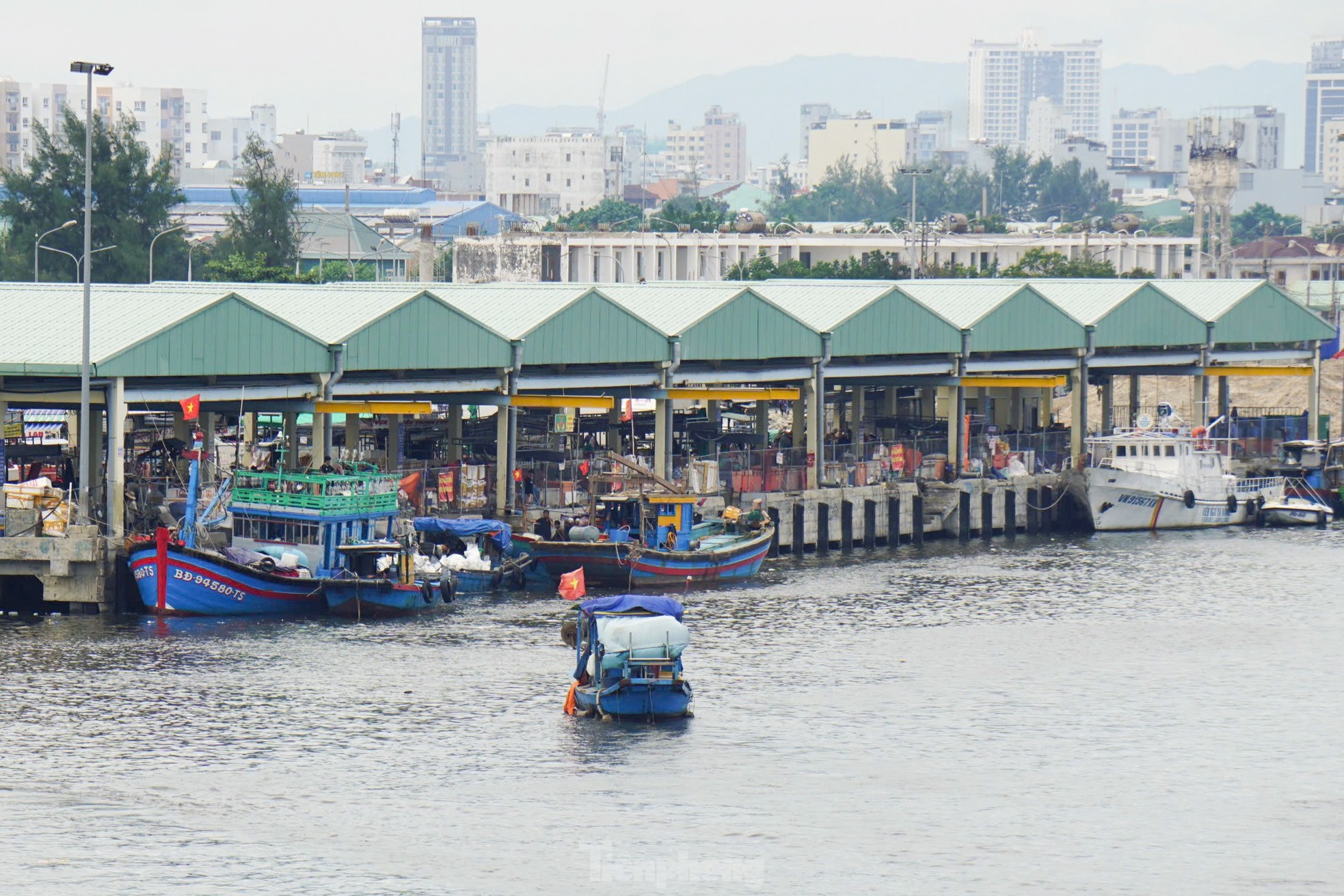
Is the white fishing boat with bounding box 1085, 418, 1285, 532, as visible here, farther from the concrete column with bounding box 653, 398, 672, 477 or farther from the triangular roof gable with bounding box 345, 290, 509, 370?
the triangular roof gable with bounding box 345, 290, 509, 370

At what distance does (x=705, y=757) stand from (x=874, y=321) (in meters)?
42.1

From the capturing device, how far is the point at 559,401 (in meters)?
80.2

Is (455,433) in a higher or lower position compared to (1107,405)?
lower

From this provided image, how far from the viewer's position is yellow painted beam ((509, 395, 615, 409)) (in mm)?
77875

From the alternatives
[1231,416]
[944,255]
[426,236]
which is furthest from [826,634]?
[944,255]

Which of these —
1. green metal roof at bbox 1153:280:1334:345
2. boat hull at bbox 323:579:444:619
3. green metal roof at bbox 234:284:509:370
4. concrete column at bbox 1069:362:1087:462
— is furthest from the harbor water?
green metal roof at bbox 1153:280:1334:345

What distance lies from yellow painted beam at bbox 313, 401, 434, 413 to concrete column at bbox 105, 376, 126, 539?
7.70 metres

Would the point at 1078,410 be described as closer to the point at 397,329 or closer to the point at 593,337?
the point at 593,337

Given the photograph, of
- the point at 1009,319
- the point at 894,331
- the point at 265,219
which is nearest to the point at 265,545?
the point at 894,331

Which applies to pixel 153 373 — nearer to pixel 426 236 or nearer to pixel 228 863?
pixel 228 863

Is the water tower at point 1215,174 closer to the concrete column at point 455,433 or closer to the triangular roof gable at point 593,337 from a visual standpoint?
the concrete column at point 455,433

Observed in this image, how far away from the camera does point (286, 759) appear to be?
47.2m

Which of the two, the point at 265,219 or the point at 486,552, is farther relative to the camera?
the point at 265,219

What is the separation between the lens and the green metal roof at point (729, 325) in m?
82.4
